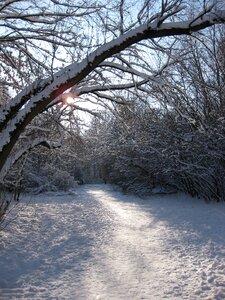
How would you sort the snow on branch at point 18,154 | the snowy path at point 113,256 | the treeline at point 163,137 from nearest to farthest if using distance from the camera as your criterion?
the snowy path at point 113,256
the snow on branch at point 18,154
the treeline at point 163,137

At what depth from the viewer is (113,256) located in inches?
312

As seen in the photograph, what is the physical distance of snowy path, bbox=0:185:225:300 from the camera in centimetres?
571

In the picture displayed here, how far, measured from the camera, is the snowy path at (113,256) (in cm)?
571

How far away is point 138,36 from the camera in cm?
604

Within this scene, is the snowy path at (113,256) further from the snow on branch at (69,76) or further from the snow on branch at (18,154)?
the snow on branch at (69,76)

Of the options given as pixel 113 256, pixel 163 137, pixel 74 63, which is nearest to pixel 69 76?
pixel 74 63

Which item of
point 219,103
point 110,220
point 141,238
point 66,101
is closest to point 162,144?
point 219,103

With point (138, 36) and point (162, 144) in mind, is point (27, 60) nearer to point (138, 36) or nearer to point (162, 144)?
point (138, 36)

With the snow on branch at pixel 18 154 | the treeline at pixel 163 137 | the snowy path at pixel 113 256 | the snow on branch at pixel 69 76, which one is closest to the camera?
the snowy path at pixel 113 256

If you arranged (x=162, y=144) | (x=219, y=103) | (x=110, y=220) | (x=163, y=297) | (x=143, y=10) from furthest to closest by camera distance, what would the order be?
(x=162, y=144), (x=219, y=103), (x=110, y=220), (x=143, y=10), (x=163, y=297)

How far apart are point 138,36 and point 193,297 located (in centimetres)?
410

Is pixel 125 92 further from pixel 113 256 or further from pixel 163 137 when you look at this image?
pixel 163 137

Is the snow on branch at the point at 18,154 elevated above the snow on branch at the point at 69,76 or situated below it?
below

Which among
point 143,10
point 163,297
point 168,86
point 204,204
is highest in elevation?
point 143,10
